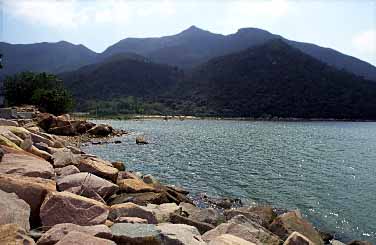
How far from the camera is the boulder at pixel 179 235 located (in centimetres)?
966

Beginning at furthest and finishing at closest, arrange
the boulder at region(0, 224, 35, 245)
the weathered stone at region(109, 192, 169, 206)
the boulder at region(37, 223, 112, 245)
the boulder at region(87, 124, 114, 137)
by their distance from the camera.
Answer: the boulder at region(87, 124, 114, 137) → the weathered stone at region(109, 192, 169, 206) → the boulder at region(37, 223, 112, 245) → the boulder at region(0, 224, 35, 245)

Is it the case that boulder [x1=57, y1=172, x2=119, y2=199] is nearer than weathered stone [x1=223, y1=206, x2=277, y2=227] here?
Yes

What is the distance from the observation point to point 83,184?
13180 mm

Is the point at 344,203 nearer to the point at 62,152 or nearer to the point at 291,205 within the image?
the point at 291,205

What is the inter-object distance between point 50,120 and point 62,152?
51225 millimetres

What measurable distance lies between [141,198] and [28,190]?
20.3 feet

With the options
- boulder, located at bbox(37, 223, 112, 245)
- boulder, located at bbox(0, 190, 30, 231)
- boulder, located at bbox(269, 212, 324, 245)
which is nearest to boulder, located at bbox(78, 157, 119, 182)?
→ boulder, located at bbox(0, 190, 30, 231)

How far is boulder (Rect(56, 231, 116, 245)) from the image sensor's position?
8.04 m

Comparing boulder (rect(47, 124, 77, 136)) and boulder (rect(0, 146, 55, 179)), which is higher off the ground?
boulder (rect(0, 146, 55, 179))

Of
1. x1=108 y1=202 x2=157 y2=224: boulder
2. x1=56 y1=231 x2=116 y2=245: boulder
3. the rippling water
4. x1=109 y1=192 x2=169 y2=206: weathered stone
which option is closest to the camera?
x1=56 y1=231 x2=116 y2=245: boulder

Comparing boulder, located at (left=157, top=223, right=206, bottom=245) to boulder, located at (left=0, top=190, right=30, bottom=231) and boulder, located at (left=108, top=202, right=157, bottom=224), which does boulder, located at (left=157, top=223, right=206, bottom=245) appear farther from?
boulder, located at (left=0, top=190, right=30, bottom=231)

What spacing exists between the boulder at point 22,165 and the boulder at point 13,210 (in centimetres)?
260

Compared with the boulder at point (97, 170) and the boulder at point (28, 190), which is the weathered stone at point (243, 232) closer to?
the boulder at point (28, 190)

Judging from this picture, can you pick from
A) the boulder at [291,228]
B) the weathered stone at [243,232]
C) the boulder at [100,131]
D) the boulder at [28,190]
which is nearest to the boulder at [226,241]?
the weathered stone at [243,232]
